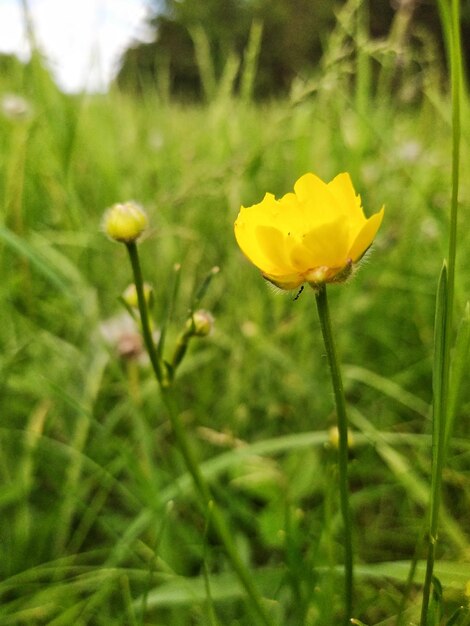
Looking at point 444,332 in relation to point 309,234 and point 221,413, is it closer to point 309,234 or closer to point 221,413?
point 309,234

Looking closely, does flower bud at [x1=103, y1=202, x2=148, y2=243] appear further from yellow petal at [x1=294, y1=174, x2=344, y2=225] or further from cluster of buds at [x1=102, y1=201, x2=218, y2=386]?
yellow petal at [x1=294, y1=174, x2=344, y2=225]

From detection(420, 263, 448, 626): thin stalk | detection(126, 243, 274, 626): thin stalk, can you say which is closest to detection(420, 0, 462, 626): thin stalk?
detection(420, 263, 448, 626): thin stalk

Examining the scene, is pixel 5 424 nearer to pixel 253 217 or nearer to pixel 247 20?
pixel 253 217

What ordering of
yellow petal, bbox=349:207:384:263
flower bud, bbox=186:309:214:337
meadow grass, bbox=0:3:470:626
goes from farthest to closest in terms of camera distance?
1. meadow grass, bbox=0:3:470:626
2. flower bud, bbox=186:309:214:337
3. yellow petal, bbox=349:207:384:263

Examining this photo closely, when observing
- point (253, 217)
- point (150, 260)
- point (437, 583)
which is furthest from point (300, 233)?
point (150, 260)

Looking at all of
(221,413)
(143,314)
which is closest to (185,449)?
(143,314)
